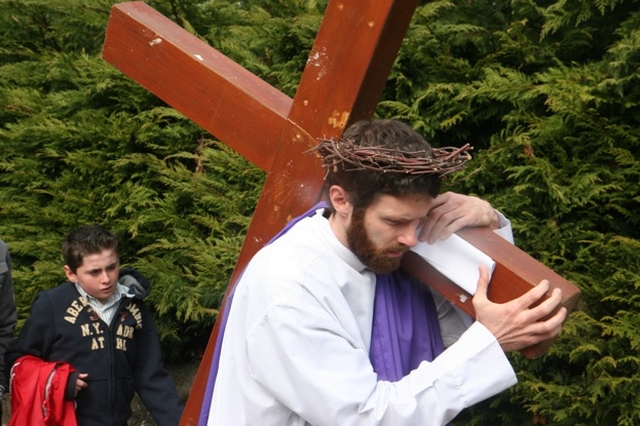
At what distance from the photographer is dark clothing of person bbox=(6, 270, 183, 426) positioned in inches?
136

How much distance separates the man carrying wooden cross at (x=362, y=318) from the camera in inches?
75.9

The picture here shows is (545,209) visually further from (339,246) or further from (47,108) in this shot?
(47,108)

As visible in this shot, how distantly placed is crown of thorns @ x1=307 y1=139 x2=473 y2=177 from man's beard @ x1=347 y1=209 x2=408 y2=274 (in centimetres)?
13

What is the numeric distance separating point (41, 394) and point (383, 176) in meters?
1.94

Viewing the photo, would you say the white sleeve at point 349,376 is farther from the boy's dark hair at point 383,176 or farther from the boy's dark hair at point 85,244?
the boy's dark hair at point 85,244

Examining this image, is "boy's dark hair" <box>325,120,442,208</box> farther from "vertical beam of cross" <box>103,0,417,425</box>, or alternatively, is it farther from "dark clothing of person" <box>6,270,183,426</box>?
"dark clothing of person" <box>6,270,183,426</box>

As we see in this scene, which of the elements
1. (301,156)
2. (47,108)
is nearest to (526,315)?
(301,156)

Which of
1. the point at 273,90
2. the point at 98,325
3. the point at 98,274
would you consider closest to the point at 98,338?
the point at 98,325

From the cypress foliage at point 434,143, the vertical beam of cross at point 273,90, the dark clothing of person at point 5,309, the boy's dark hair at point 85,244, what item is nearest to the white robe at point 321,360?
the vertical beam of cross at point 273,90

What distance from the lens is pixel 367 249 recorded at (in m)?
2.06

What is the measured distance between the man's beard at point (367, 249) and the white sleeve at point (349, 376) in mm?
176

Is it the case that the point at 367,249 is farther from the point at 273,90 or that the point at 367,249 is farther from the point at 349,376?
the point at 273,90

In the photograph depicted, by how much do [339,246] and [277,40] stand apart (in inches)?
89.4

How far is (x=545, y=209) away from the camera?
3514mm
